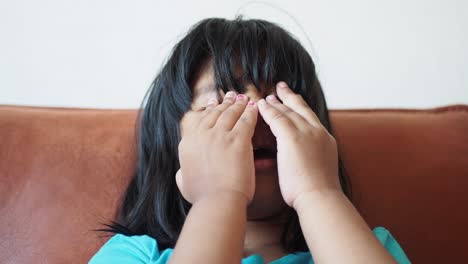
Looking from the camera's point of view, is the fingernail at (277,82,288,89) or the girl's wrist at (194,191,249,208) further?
the fingernail at (277,82,288,89)

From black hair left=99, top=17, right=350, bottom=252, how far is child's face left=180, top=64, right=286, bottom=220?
1cm

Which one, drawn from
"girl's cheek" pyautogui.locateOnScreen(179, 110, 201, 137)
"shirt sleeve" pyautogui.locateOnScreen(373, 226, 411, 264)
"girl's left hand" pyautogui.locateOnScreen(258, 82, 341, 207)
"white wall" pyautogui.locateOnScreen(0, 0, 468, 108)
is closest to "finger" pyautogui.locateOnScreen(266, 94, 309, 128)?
"girl's left hand" pyautogui.locateOnScreen(258, 82, 341, 207)

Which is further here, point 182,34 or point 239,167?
point 182,34

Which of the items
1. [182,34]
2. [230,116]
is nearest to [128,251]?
[230,116]

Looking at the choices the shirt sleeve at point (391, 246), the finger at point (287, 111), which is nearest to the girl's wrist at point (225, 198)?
the finger at point (287, 111)

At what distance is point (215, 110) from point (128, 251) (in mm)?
262

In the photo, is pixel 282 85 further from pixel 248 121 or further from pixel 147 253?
pixel 147 253

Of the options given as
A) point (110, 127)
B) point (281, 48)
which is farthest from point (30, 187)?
point (281, 48)

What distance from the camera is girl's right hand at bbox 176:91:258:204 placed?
0.49m

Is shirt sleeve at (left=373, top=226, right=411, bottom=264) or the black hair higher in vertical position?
the black hair

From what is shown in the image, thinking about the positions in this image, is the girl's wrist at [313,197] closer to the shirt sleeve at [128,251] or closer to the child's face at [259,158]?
the child's face at [259,158]

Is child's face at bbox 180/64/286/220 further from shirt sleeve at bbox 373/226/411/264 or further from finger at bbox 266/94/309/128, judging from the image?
shirt sleeve at bbox 373/226/411/264

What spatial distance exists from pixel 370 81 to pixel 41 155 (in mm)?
756

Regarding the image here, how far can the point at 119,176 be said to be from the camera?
2.54 ft
